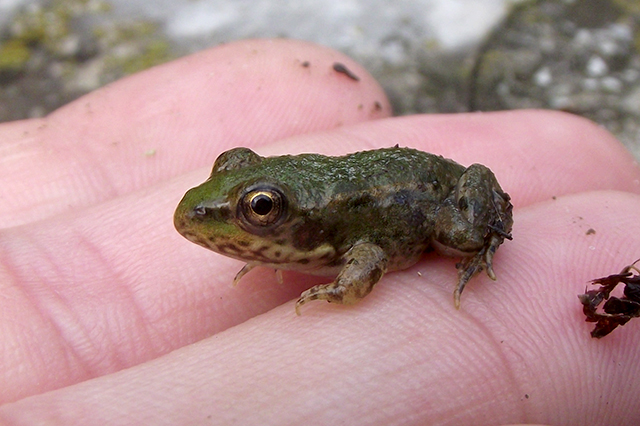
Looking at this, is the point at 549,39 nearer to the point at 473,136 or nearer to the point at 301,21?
the point at 301,21

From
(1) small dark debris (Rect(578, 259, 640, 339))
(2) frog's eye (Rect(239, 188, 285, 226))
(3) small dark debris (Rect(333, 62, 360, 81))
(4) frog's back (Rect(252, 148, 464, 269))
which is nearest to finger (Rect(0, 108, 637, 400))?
(4) frog's back (Rect(252, 148, 464, 269))

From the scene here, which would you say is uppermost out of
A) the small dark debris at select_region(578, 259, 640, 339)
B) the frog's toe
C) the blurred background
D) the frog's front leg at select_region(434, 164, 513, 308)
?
the blurred background

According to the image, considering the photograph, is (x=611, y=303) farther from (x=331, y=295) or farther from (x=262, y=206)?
(x=262, y=206)

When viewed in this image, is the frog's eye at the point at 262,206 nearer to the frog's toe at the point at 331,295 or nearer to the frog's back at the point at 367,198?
the frog's back at the point at 367,198

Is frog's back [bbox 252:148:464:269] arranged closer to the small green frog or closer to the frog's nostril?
the small green frog

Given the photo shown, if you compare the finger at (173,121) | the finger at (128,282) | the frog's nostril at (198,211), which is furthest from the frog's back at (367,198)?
the finger at (173,121)
